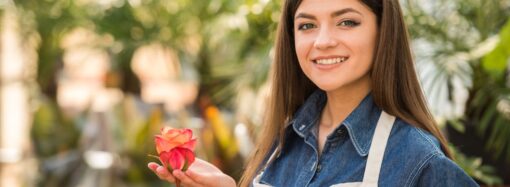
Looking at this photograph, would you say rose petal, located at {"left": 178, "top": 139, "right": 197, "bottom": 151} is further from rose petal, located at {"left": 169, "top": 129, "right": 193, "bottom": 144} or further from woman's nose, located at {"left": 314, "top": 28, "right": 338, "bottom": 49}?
woman's nose, located at {"left": 314, "top": 28, "right": 338, "bottom": 49}

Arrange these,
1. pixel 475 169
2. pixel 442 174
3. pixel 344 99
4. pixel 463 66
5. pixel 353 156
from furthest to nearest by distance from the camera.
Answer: pixel 463 66 → pixel 475 169 → pixel 344 99 → pixel 353 156 → pixel 442 174

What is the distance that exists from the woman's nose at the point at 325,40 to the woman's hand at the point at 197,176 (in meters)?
0.30

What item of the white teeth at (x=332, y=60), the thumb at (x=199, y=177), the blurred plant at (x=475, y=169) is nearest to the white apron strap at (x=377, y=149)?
the white teeth at (x=332, y=60)

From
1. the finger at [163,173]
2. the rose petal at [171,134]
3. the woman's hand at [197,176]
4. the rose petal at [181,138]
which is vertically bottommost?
the woman's hand at [197,176]

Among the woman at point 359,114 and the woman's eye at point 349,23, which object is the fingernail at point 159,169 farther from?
the woman's eye at point 349,23

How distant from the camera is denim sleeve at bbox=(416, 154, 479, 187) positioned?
1.44m

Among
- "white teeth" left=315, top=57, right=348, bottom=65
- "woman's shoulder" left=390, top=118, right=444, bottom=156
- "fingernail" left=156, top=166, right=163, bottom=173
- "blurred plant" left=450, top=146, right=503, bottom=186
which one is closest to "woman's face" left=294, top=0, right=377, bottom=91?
"white teeth" left=315, top=57, right=348, bottom=65

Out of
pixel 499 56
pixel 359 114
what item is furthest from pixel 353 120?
pixel 499 56

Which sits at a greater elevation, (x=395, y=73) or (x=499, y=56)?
(x=395, y=73)

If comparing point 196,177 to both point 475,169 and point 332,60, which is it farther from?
point 475,169

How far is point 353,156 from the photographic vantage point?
61.2 inches

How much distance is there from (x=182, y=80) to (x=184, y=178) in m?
3.34

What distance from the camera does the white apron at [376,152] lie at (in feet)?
4.85

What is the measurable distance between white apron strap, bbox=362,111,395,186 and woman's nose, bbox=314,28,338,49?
15cm
